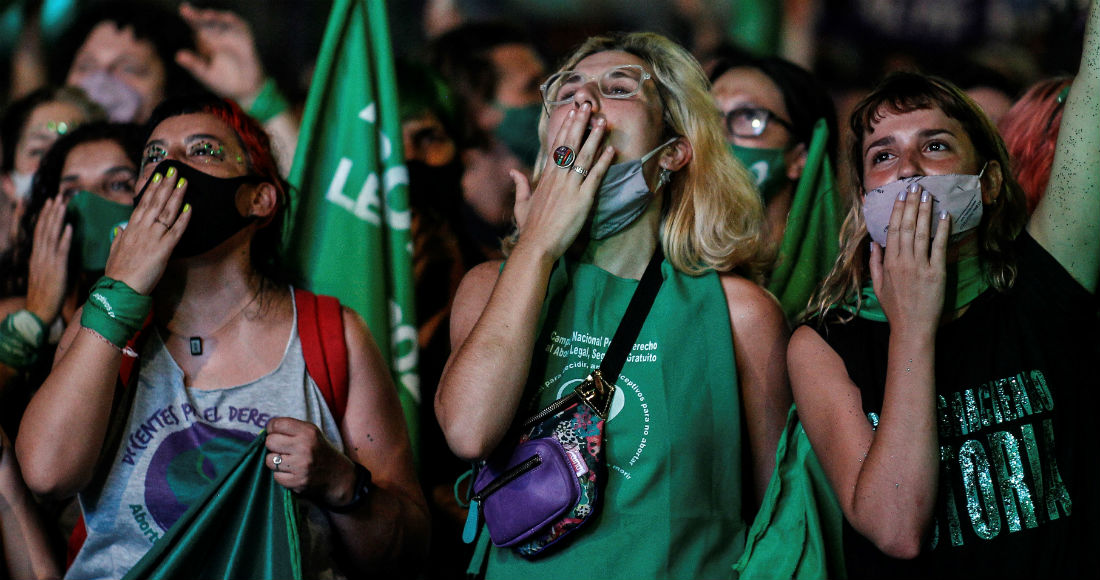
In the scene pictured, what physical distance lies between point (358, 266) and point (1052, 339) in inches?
73.1

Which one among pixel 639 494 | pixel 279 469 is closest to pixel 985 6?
pixel 639 494

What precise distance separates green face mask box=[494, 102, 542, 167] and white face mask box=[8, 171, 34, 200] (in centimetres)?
160

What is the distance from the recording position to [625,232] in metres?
2.49

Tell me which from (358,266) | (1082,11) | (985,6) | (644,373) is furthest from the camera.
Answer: (985,6)

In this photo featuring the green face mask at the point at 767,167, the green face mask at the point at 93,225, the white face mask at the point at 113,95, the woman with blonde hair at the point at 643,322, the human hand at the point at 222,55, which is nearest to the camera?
the woman with blonde hair at the point at 643,322

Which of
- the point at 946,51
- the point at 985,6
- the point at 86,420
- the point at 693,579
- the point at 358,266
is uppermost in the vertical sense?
the point at 985,6

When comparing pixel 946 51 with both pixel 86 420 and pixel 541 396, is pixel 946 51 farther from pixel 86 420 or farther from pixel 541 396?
pixel 86 420

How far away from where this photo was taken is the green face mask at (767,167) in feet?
10.8

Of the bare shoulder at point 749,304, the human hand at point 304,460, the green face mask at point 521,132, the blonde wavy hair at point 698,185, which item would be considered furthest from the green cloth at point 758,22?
the human hand at point 304,460

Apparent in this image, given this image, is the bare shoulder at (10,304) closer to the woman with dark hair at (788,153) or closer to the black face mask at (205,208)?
the black face mask at (205,208)

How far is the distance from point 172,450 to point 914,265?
176cm

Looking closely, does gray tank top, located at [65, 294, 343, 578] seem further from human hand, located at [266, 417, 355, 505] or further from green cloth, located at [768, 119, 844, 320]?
green cloth, located at [768, 119, 844, 320]

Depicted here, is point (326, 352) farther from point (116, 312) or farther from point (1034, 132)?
point (1034, 132)

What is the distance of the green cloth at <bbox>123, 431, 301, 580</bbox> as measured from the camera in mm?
2266
